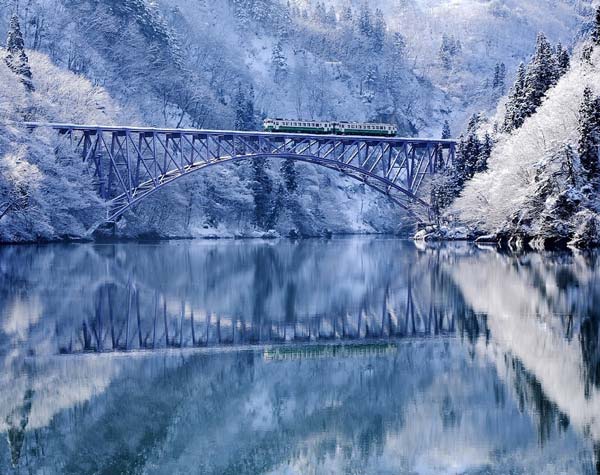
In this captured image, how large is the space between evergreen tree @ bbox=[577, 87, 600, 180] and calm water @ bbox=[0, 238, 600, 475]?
21821 millimetres

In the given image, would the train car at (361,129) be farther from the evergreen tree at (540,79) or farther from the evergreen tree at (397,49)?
the evergreen tree at (397,49)

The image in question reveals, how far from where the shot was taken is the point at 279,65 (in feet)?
469

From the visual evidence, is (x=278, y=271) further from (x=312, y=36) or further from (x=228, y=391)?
(x=312, y=36)

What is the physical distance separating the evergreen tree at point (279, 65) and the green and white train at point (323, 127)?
2478 inches

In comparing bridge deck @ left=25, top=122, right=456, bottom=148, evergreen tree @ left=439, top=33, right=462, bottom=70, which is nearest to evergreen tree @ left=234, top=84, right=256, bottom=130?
bridge deck @ left=25, top=122, right=456, bottom=148

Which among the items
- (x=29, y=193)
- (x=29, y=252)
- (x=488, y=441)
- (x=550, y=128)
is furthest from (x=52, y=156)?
(x=488, y=441)

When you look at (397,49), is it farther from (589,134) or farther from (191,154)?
(589,134)

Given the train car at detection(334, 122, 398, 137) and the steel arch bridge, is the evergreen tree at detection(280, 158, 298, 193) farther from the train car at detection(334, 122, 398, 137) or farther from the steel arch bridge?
the train car at detection(334, 122, 398, 137)

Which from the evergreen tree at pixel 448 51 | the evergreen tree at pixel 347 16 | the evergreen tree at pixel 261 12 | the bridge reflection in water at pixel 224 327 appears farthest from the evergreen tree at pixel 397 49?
the bridge reflection in water at pixel 224 327

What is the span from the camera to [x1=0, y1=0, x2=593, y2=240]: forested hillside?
78.1 m

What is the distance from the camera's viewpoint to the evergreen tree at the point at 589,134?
159ft

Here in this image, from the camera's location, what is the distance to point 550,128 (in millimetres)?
53500

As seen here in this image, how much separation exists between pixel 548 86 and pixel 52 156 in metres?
35.0

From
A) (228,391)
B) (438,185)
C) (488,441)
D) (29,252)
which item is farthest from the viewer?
(438,185)
